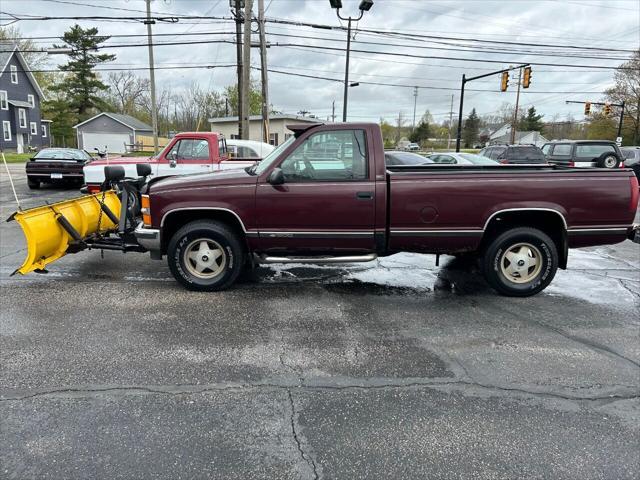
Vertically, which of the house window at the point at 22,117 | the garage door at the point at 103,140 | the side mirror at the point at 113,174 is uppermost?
the house window at the point at 22,117

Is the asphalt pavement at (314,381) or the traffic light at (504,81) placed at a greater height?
the traffic light at (504,81)

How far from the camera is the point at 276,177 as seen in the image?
5012 mm

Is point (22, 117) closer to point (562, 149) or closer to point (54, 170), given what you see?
point (54, 170)

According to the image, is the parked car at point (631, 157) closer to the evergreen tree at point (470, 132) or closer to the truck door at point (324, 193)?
the truck door at point (324, 193)

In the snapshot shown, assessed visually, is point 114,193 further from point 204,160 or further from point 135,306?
point 204,160

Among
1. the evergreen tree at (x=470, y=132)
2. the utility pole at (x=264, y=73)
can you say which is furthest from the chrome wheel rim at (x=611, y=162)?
the evergreen tree at (x=470, y=132)

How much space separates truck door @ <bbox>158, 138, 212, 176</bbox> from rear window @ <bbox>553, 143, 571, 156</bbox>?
13.0 m

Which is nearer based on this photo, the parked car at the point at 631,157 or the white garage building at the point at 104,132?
the parked car at the point at 631,157

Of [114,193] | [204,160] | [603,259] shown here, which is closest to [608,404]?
[603,259]

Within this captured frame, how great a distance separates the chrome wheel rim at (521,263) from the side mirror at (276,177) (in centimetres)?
274

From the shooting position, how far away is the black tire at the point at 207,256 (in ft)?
17.6

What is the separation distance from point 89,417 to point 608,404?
3.52m

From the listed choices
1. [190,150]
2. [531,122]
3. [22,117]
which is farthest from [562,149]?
[531,122]

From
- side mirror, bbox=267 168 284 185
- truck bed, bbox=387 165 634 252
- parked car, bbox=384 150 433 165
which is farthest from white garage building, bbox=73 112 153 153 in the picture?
truck bed, bbox=387 165 634 252
